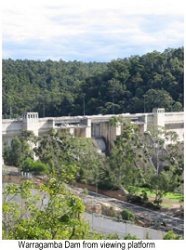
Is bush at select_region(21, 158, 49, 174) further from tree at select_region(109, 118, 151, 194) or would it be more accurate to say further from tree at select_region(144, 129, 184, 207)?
tree at select_region(144, 129, 184, 207)

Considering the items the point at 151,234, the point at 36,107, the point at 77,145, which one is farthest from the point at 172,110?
the point at 151,234

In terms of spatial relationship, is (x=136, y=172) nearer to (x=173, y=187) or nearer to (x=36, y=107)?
(x=173, y=187)

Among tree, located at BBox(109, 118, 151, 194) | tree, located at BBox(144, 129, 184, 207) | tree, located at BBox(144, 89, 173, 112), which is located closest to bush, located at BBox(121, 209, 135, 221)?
tree, located at BBox(144, 129, 184, 207)

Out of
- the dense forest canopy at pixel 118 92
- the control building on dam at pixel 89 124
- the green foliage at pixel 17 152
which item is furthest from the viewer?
the dense forest canopy at pixel 118 92

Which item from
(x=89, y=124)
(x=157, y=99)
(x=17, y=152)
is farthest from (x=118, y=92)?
(x=17, y=152)

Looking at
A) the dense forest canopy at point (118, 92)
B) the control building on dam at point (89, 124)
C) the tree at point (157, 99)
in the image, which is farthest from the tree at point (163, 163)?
the dense forest canopy at point (118, 92)

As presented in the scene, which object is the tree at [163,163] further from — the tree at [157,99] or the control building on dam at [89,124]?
the tree at [157,99]

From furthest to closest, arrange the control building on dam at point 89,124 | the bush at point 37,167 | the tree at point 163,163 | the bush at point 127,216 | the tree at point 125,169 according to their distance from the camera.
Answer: the control building on dam at point 89,124, the bush at point 37,167, the tree at point 125,169, the tree at point 163,163, the bush at point 127,216
